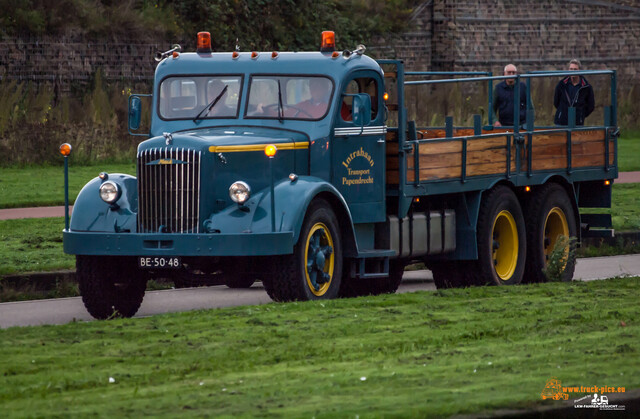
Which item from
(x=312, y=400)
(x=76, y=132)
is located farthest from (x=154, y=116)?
(x=76, y=132)

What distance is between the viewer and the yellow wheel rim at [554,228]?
52.0ft

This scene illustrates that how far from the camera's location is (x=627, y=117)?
3888cm

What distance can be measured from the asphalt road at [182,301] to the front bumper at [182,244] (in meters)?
0.65

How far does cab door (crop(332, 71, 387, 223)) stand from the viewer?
43.6ft

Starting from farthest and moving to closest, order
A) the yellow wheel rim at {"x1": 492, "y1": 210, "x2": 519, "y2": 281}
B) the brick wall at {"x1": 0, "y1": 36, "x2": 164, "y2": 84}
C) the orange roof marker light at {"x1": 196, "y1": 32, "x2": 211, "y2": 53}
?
the brick wall at {"x1": 0, "y1": 36, "x2": 164, "y2": 84} → the yellow wheel rim at {"x1": 492, "y1": 210, "x2": 519, "y2": 281} → the orange roof marker light at {"x1": 196, "y1": 32, "x2": 211, "y2": 53}

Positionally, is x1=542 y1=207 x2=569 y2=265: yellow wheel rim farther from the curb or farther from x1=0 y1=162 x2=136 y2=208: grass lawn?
x1=0 y1=162 x2=136 y2=208: grass lawn

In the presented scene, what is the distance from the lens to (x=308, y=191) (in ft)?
40.0

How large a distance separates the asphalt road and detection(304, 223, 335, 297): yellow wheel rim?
92 centimetres

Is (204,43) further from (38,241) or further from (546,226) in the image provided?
(546,226)

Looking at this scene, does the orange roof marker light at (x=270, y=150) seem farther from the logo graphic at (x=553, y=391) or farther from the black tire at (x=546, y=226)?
the black tire at (x=546, y=226)

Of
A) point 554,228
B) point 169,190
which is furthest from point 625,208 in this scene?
point 169,190

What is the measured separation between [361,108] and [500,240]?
9.48 feet

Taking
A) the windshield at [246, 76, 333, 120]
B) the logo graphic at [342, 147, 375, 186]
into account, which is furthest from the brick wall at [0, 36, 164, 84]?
the logo graphic at [342, 147, 375, 186]

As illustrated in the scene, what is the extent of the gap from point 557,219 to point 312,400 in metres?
8.79
